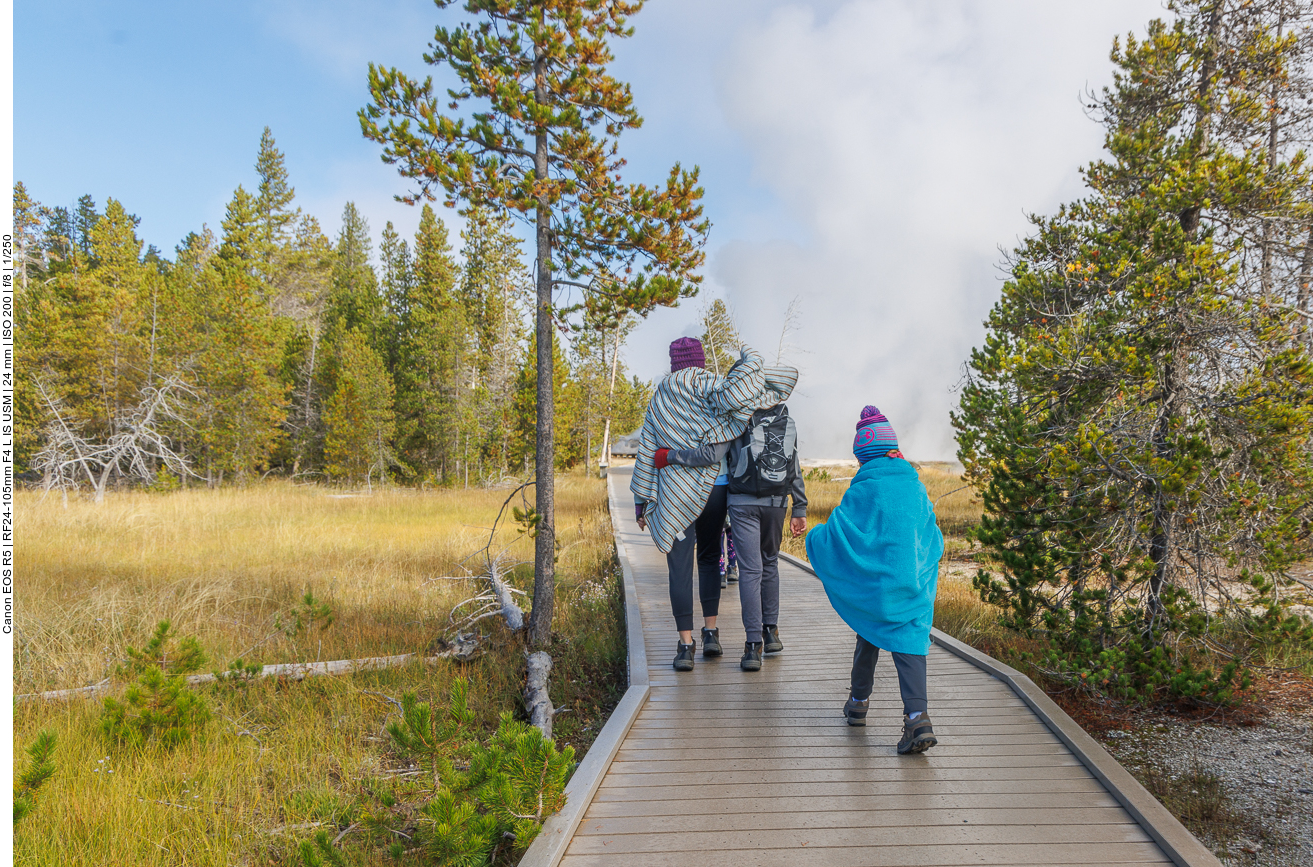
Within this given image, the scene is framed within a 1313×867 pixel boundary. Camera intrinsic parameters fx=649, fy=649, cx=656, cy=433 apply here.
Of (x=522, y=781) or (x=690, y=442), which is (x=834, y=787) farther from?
(x=690, y=442)

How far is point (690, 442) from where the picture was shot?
4.40m

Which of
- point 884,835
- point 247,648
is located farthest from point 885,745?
point 247,648

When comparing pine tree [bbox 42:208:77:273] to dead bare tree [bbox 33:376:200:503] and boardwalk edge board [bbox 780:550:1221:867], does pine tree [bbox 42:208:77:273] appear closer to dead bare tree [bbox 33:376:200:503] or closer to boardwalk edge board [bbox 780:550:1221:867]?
dead bare tree [bbox 33:376:200:503]

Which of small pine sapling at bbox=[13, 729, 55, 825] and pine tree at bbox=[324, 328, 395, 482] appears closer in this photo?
small pine sapling at bbox=[13, 729, 55, 825]

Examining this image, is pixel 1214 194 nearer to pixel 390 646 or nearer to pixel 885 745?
pixel 885 745

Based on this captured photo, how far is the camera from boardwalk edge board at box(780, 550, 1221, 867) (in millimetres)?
2441

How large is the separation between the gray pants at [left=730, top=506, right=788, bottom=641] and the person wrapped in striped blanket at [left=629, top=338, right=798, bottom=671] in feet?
Result: 0.69

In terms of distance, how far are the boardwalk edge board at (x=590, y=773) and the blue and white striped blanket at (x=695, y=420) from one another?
0.97 meters

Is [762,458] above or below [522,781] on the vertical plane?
above

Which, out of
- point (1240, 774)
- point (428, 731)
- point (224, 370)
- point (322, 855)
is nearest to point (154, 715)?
point (322, 855)

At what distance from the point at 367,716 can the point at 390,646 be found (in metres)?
1.70

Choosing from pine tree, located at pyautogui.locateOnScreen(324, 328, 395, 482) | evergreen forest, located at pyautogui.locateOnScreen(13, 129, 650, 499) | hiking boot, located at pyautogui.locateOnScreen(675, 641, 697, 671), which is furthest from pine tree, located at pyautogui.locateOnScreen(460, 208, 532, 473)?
hiking boot, located at pyautogui.locateOnScreen(675, 641, 697, 671)

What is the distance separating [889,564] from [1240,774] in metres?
3.53

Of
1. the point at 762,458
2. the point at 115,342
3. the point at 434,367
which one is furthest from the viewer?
the point at 434,367
